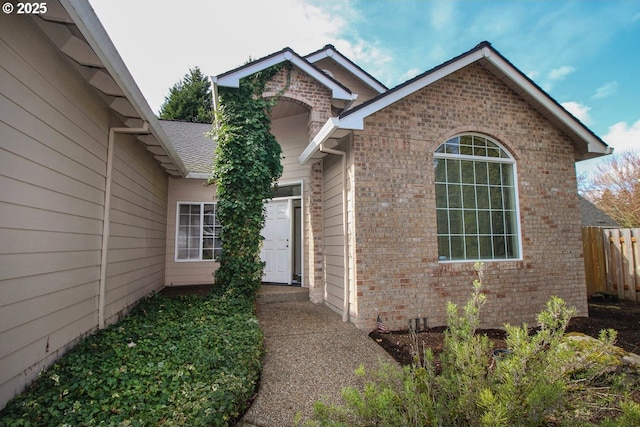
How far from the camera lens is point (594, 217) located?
17.8 meters

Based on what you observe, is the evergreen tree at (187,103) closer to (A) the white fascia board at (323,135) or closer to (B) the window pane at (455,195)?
(A) the white fascia board at (323,135)

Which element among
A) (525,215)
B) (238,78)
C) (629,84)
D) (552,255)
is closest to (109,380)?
(238,78)

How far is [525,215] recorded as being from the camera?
610 centimetres

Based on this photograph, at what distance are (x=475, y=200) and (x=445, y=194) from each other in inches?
26.4

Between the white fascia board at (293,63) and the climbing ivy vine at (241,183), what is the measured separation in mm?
190

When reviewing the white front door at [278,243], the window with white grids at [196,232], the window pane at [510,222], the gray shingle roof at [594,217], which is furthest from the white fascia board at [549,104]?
the gray shingle roof at [594,217]

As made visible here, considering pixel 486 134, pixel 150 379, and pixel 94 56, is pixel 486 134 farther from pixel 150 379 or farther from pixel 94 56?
pixel 150 379

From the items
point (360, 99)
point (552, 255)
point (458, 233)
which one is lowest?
point (552, 255)

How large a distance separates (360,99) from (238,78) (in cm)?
378

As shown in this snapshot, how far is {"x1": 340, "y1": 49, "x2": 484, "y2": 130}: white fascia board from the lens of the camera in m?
5.12

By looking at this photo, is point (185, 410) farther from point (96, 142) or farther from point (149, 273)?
point (149, 273)

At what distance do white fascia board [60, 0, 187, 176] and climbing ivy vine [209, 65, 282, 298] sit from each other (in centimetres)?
192

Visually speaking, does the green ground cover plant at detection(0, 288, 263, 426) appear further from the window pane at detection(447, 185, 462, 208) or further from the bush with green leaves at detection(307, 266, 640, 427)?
the window pane at detection(447, 185, 462, 208)

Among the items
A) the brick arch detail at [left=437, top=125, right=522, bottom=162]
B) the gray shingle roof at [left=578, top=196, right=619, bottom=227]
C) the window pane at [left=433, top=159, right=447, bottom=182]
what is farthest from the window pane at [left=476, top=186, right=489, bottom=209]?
the gray shingle roof at [left=578, top=196, right=619, bottom=227]
